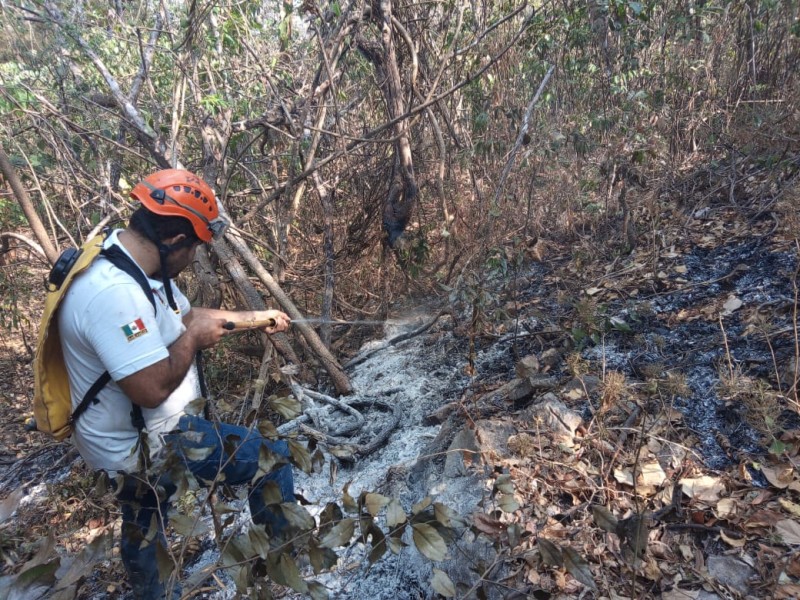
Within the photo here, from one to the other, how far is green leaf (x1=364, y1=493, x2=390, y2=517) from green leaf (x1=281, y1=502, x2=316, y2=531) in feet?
0.55

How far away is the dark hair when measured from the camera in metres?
1.86

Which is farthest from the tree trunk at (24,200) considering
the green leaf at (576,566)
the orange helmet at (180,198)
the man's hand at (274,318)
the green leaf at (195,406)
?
the green leaf at (576,566)

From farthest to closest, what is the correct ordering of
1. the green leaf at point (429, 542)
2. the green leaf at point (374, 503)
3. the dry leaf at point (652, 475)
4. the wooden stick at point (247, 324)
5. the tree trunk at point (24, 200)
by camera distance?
1. the tree trunk at point (24, 200)
2. the wooden stick at point (247, 324)
3. the dry leaf at point (652, 475)
4. the green leaf at point (374, 503)
5. the green leaf at point (429, 542)

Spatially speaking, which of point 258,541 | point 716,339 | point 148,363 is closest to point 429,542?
point 258,541

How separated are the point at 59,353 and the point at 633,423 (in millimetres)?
2357

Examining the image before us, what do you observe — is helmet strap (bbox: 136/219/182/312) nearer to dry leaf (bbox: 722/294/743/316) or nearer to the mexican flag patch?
the mexican flag patch

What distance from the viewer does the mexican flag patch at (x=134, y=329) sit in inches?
65.3

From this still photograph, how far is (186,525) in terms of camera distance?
138 cm

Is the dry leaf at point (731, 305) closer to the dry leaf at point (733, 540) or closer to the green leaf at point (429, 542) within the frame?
the dry leaf at point (733, 540)

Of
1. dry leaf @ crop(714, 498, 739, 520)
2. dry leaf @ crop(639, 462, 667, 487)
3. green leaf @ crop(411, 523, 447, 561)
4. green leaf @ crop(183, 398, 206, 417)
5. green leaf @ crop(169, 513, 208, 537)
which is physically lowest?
dry leaf @ crop(714, 498, 739, 520)

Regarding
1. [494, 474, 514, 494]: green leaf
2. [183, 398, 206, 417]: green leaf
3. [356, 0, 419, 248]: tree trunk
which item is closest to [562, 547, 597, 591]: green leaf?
[494, 474, 514, 494]: green leaf

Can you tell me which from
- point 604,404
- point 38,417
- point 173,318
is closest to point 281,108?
point 173,318

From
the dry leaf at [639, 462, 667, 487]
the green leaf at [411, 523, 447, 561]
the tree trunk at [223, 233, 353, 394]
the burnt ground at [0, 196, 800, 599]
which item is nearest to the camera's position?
the green leaf at [411, 523, 447, 561]

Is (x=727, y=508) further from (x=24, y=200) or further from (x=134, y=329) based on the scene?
(x=24, y=200)
